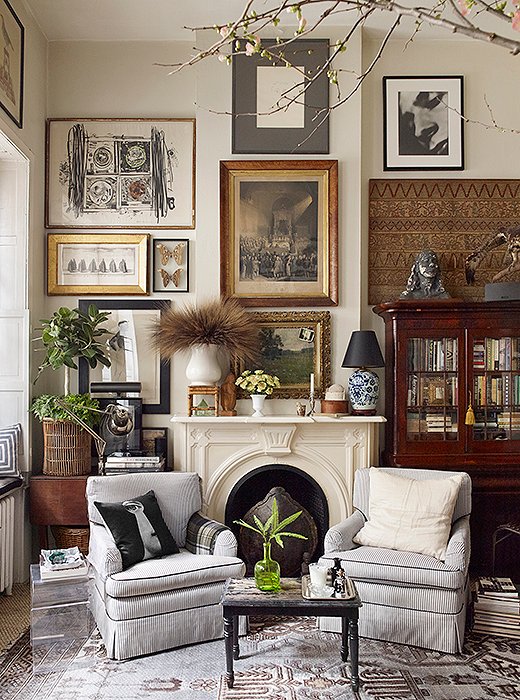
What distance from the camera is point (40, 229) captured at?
16.7 ft

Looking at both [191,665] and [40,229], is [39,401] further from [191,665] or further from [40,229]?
[191,665]

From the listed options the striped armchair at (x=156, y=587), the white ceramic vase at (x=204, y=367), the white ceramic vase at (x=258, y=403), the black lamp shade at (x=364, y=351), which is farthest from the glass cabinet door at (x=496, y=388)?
the striped armchair at (x=156, y=587)

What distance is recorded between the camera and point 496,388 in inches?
188

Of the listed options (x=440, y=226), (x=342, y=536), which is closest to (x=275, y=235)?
(x=440, y=226)

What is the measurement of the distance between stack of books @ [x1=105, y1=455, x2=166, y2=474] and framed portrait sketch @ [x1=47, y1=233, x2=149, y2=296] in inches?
43.3

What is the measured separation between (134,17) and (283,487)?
3180 millimetres

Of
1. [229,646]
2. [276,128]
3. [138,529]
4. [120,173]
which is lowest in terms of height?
[229,646]

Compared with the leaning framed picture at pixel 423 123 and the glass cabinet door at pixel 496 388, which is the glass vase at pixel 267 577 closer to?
the glass cabinet door at pixel 496 388

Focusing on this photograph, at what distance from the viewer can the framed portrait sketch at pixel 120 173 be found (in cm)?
518

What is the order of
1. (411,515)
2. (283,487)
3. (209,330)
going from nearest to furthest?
Answer: (411,515) → (209,330) → (283,487)

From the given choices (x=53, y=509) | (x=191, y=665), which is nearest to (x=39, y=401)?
(x=53, y=509)

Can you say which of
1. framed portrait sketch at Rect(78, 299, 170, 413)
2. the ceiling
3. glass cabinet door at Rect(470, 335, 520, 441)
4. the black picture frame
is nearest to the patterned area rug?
glass cabinet door at Rect(470, 335, 520, 441)

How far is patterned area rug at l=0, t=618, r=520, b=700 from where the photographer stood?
128 inches

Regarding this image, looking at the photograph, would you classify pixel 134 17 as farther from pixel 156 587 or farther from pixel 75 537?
pixel 156 587
